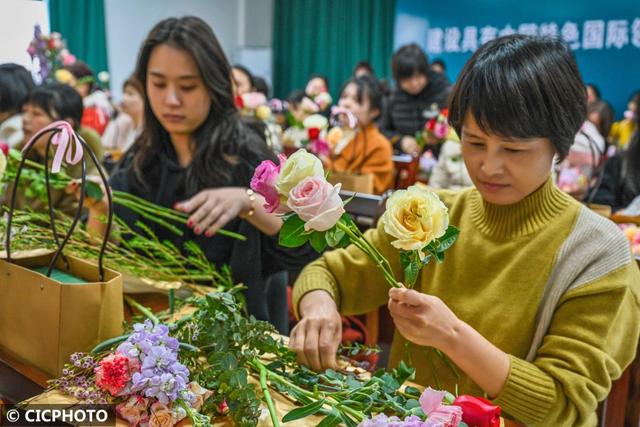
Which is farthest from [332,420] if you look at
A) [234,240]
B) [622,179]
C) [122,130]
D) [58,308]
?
[122,130]

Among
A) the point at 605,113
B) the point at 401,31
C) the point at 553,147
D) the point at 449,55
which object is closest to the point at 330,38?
the point at 401,31

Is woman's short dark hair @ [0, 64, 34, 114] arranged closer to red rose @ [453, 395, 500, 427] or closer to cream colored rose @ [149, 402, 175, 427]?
cream colored rose @ [149, 402, 175, 427]

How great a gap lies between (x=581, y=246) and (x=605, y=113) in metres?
5.41

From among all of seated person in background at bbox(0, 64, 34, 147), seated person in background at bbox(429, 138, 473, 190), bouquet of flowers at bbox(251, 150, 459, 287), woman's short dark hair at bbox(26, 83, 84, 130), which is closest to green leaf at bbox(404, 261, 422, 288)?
bouquet of flowers at bbox(251, 150, 459, 287)

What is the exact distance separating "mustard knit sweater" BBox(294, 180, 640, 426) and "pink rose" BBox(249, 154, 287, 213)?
0.45 meters

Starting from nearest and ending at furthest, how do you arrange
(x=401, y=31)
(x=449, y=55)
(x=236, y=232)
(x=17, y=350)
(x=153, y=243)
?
(x=17, y=350)
(x=153, y=243)
(x=236, y=232)
(x=449, y=55)
(x=401, y=31)

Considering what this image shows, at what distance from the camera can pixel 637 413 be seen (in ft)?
4.54

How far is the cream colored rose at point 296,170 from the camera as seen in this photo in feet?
2.98

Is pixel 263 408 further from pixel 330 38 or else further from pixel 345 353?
pixel 330 38

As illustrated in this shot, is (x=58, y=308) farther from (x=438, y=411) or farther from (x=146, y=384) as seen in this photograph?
(x=438, y=411)

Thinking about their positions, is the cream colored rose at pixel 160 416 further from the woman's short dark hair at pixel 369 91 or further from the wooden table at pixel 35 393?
the woman's short dark hair at pixel 369 91

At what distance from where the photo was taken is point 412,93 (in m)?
6.20

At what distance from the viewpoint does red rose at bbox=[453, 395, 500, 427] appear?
3.03ft

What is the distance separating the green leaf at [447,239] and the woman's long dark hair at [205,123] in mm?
1068
